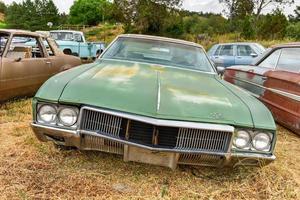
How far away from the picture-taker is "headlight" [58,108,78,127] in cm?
320

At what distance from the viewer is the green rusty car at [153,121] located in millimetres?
3053

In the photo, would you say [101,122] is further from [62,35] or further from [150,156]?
[62,35]

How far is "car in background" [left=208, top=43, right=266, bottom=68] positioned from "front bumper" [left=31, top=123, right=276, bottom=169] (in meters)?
10.3

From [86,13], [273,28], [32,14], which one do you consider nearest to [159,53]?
[273,28]

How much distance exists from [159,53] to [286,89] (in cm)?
200

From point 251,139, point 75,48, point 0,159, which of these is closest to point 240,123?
point 251,139

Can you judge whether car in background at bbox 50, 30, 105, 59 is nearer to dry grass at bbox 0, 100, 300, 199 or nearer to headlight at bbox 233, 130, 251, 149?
dry grass at bbox 0, 100, 300, 199

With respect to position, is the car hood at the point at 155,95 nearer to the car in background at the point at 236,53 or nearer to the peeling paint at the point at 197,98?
the peeling paint at the point at 197,98

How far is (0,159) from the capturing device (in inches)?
148

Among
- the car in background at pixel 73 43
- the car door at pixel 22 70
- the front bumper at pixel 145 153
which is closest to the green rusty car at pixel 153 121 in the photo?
the front bumper at pixel 145 153

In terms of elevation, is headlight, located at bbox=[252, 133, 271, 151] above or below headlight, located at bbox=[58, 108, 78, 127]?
below

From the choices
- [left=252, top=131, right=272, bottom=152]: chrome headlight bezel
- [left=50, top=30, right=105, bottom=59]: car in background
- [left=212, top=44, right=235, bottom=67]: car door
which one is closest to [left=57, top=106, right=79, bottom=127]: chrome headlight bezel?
[left=252, top=131, right=272, bottom=152]: chrome headlight bezel

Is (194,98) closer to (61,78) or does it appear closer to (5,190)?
(61,78)

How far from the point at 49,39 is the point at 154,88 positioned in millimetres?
4579
